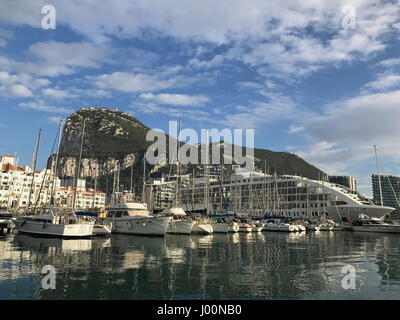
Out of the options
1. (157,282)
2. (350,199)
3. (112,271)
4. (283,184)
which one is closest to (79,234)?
(112,271)

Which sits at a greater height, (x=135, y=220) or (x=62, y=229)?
(x=135, y=220)

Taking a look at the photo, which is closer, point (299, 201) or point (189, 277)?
point (189, 277)

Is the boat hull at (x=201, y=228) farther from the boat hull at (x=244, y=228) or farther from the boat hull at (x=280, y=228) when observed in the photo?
the boat hull at (x=280, y=228)

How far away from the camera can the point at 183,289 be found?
45.9ft

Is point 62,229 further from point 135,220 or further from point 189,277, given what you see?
point 189,277

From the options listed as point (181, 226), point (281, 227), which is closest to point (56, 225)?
point (181, 226)

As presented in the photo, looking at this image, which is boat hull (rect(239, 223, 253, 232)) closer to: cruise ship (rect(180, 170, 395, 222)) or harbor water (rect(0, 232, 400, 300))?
cruise ship (rect(180, 170, 395, 222))

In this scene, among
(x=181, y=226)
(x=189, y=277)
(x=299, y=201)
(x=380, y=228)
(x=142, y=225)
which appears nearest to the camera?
(x=189, y=277)

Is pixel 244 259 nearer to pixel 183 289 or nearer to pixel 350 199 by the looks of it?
pixel 183 289

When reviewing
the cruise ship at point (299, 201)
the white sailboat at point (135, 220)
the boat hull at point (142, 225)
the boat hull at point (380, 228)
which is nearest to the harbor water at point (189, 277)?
the boat hull at point (142, 225)

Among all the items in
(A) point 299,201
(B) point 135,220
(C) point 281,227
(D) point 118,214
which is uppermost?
(A) point 299,201

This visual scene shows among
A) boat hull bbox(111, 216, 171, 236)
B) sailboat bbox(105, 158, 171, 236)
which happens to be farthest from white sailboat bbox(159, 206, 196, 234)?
boat hull bbox(111, 216, 171, 236)
